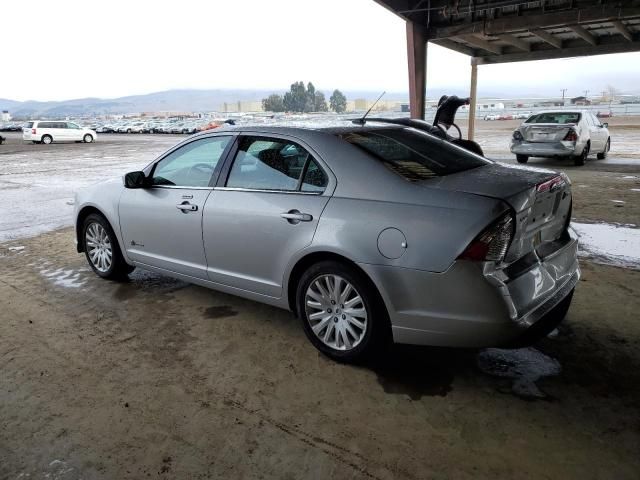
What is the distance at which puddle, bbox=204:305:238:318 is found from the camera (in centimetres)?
411

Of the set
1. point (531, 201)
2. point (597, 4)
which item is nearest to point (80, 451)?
point (531, 201)

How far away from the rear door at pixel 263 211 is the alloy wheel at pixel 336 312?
0.27 metres

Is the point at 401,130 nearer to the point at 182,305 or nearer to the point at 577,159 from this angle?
the point at 182,305

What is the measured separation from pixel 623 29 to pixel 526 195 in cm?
1613

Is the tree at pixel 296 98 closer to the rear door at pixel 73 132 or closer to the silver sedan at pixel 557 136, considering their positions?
the rear door at pixel 73 132

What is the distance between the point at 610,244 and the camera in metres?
5.87

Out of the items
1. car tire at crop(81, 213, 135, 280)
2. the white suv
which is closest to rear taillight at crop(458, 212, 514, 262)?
car tire at crop(81, 213, 135, 280)

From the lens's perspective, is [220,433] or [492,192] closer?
[220,433]

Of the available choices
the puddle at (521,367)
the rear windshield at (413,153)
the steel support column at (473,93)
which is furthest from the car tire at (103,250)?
the steel support column at (473,93)

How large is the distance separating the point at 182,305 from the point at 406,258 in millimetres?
2288

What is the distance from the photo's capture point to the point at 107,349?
3.55 m

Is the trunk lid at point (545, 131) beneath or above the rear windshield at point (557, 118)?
beneath

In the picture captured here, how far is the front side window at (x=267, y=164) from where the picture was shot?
11.3 feet

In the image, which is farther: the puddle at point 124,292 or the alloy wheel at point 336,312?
the puddle at point 124,292
